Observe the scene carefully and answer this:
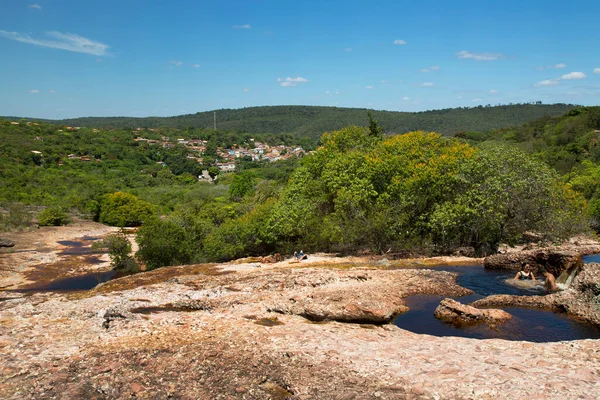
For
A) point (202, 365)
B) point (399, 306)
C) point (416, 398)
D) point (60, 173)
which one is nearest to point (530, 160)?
point (399, 306)

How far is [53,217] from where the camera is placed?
62.2 meters

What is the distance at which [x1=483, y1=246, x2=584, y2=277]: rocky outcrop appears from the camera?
20.5 metres

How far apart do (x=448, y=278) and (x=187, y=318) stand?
12592 mm

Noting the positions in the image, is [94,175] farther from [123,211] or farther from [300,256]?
[300,256]

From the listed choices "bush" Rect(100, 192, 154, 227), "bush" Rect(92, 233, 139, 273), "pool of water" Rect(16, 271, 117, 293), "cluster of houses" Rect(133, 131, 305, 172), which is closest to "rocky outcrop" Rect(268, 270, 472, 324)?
"bush" Rect(92, 233, 139, 273)

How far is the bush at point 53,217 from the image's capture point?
61.7m

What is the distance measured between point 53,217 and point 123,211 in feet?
30.9

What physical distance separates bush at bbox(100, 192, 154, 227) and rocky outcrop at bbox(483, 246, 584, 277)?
55110 mm

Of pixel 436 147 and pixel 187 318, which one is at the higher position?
pixel 436 147

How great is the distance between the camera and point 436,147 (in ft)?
103

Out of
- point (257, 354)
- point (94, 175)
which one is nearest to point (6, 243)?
point (94, 175)

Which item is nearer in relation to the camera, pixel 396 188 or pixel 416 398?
pixel 416 398

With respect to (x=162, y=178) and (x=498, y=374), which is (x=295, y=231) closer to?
(x=498, y=374)

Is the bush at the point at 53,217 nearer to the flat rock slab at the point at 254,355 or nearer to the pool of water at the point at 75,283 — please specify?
the pool of water at the point at 75,283
